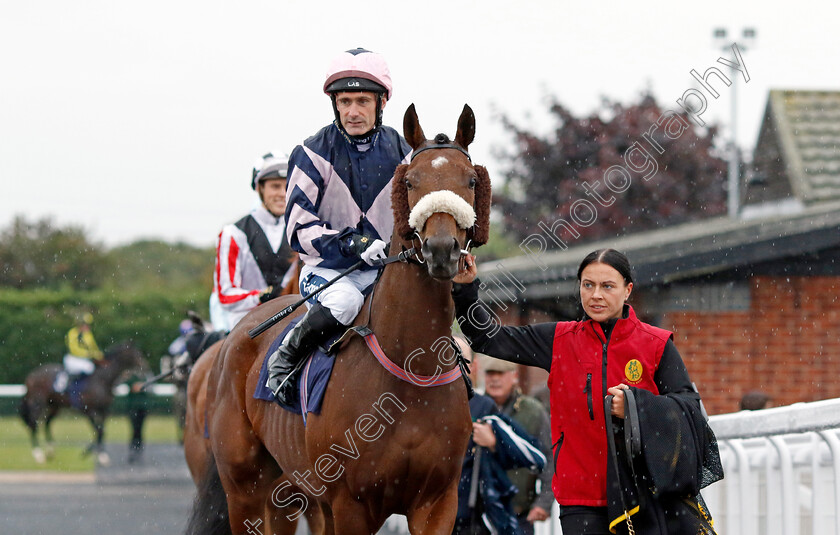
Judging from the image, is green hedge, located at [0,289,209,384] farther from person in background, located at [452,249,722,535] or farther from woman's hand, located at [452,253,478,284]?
person in background, located at [452,249,722,535]

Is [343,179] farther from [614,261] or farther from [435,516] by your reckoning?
[435,516]

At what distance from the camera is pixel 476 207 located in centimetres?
420

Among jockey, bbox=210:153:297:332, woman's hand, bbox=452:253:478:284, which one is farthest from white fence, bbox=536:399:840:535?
jockey, bbox=210:153:297:332

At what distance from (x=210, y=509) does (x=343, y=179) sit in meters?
2.47

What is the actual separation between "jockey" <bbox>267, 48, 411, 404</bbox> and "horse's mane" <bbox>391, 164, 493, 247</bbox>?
1.78 ft

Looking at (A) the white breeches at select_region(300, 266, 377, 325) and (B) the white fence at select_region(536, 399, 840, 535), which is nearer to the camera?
(B) the white fence at select_region(536, 399, 840, 535)

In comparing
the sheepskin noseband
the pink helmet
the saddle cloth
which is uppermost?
the pink helmet

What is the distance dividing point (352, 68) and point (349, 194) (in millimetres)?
575

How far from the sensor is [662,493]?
365cm

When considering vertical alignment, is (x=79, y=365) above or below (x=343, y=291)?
below

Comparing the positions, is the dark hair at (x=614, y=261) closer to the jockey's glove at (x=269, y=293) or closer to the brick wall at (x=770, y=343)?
the jockey's glove at (x=269, y=293)

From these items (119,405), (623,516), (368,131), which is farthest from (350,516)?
(119,405)

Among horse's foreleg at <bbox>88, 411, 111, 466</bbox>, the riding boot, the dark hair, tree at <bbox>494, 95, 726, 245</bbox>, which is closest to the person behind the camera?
the dark hair

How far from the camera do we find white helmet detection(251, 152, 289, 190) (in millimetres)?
7008
